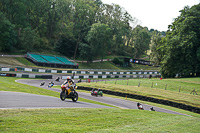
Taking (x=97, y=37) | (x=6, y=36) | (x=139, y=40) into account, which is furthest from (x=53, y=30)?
(x=139, y=40)

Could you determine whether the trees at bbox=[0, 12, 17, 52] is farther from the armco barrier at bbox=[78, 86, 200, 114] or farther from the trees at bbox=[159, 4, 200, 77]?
the trees at bbox=[159, 4, 200, 77]

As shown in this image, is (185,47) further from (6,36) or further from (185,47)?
(6,36)

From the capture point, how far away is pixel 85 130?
847cm

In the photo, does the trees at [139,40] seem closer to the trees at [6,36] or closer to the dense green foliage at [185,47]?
the dense green foliage at [185,47]

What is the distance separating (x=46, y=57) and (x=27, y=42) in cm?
805

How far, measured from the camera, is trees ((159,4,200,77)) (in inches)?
2247

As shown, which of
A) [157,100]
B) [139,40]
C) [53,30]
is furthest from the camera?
[139,40]

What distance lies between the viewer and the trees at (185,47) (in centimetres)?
5706

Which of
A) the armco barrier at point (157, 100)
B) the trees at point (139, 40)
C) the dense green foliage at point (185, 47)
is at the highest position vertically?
the trees at point (139, 40)

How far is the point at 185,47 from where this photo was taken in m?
56.6

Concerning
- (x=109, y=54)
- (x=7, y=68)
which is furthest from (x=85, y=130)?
(x=109, y=54)

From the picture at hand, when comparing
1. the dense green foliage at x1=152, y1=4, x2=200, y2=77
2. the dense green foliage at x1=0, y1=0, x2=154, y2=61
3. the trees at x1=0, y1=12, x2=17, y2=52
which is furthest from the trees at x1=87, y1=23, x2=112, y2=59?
the dense green foliage at x1=152, y1=4, x2=200, y2=77

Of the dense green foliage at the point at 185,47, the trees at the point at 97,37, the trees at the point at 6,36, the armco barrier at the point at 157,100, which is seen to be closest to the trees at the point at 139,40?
the trees at the point at 97,37

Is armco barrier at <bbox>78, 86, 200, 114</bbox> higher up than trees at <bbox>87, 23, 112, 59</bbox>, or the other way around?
trees at <bbox>87, 23, 112, 59</bbox>
